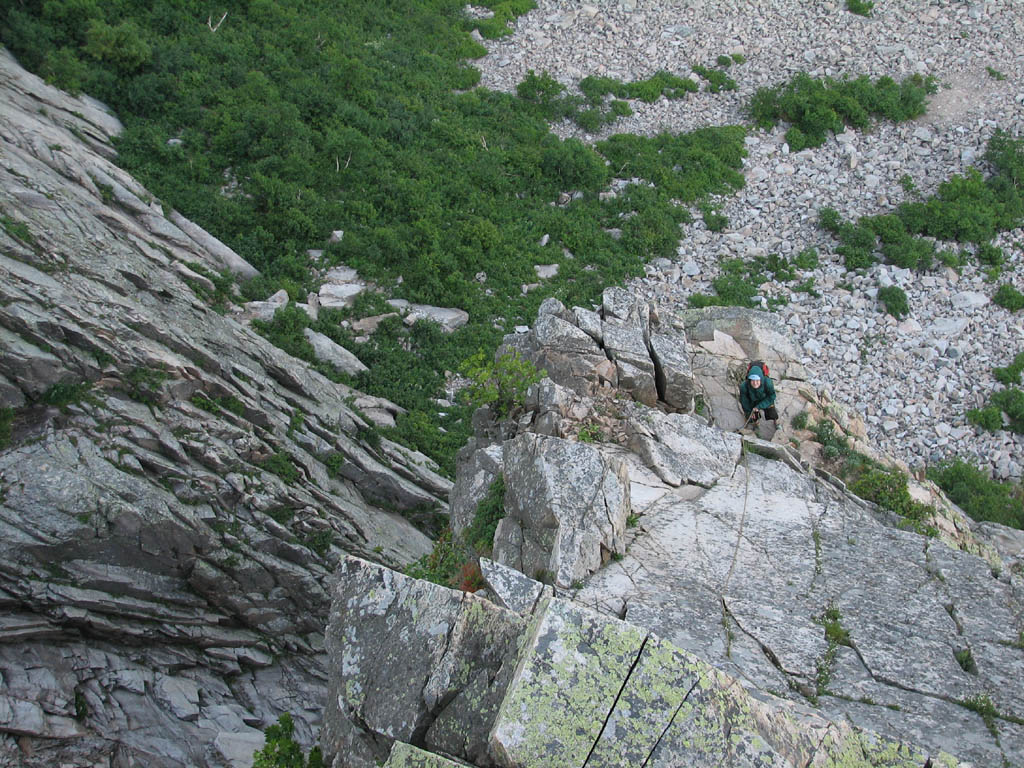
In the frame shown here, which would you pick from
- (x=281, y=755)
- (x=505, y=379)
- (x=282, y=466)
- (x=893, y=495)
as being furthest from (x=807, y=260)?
(x=281, y=755)

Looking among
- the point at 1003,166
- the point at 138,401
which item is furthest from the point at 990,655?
the point at 1003,166

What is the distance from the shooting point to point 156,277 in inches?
675

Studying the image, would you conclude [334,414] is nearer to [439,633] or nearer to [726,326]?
[726,326]

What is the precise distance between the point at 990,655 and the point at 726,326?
976 centimetres

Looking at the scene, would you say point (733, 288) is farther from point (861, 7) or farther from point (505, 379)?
point (861, 7)

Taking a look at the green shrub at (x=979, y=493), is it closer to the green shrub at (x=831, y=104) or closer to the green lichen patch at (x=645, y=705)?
the green shrub at (x=831, y=104)

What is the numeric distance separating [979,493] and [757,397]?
7.22 m

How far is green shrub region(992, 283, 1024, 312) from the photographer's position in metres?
21.7

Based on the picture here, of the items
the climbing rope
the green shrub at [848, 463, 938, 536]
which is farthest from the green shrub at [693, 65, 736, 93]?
the climbing rope

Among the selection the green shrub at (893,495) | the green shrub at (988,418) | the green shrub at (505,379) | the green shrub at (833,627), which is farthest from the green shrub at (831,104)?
the green shrub at (833,627)

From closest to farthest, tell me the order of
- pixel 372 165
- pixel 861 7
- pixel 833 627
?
pixel 833 627 → pixel 372 165 → pixel 861 7

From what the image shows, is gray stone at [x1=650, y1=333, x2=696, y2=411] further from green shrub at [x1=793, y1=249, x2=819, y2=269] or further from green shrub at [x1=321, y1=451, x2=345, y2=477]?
green shrub at [x1=793, y1=249, x2=819, y2=269]

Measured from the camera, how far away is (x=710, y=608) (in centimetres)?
948

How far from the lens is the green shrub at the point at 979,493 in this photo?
17.5m
